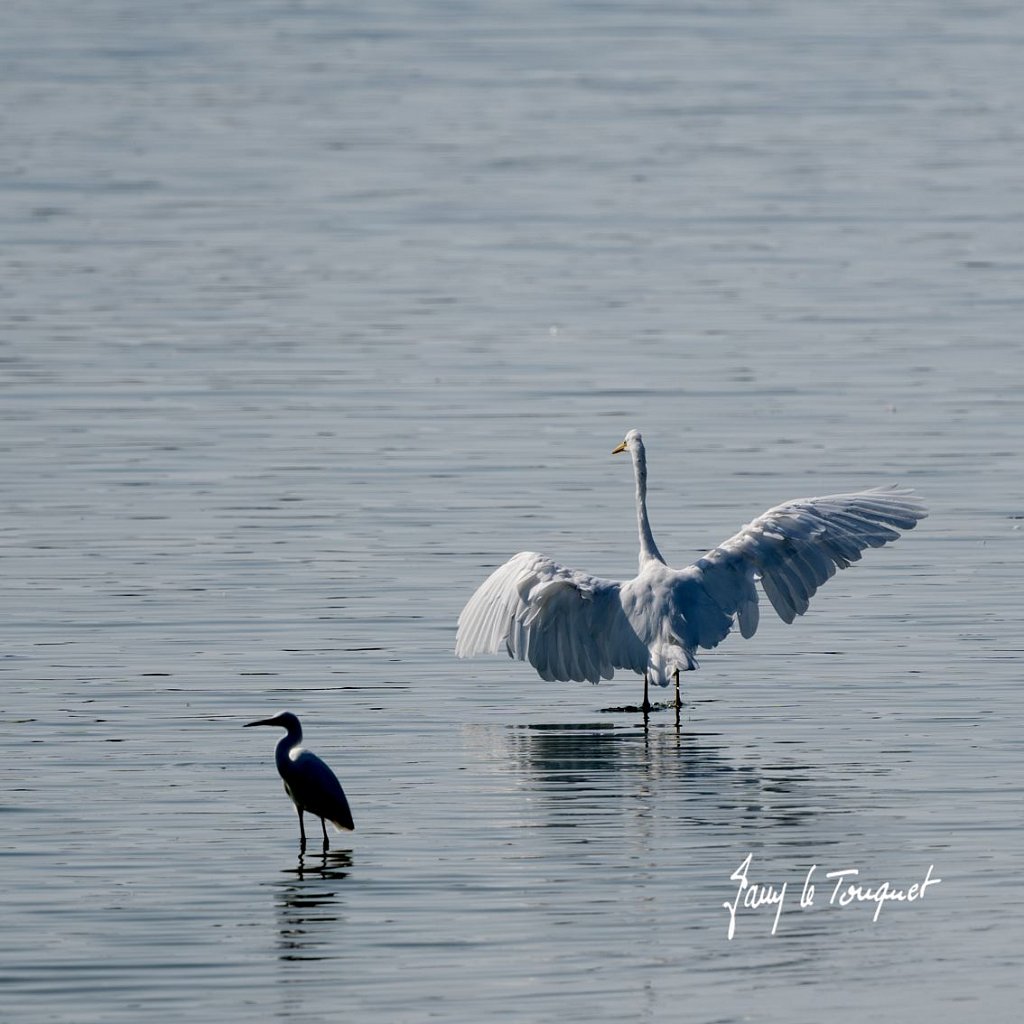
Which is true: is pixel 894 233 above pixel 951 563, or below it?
above

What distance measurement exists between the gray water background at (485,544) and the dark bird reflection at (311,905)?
4cm

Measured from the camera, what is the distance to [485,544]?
21500mm

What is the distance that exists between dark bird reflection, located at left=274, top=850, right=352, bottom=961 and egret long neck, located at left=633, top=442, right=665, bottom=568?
479 cm

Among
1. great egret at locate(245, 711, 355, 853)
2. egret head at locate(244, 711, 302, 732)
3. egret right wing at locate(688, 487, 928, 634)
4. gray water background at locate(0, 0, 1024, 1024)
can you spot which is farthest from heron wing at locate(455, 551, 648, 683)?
great egret at locate(245, 711, 355, 853)

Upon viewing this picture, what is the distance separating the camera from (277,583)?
20.5 meters

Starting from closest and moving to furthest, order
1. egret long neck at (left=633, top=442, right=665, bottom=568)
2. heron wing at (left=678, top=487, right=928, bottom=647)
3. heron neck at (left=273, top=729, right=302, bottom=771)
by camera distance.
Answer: heron neck at (left=273, top=729, right=302, bottom=771) → heron wing at (left=678, top=487, right=928, bottom=647) → egret long neck at (left=633, top=442, right=665, bottom=568)

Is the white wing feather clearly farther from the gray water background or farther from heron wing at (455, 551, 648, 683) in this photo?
the gray water background

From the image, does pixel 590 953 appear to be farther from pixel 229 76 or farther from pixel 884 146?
pixel 229 76

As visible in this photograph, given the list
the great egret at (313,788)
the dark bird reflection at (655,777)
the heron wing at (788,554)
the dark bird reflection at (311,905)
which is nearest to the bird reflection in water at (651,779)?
the dark bird reflection at (655,777)

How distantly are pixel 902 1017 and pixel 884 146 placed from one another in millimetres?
40562

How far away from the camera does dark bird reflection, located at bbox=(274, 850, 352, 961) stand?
12.0 metres

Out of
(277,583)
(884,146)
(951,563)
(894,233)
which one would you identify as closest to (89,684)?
(277,583)

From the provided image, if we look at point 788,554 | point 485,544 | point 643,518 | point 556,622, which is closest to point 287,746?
point 556,622

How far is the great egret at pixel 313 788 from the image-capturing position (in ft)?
44.0
